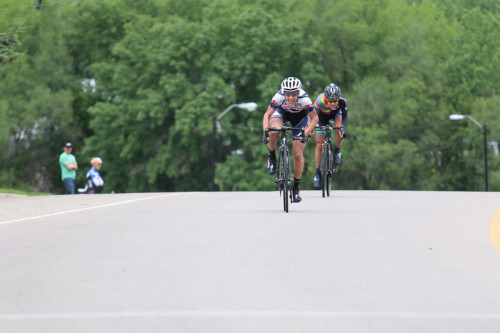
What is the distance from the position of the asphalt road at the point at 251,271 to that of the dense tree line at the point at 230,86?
42.5 metres

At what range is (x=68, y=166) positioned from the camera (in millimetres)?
25047

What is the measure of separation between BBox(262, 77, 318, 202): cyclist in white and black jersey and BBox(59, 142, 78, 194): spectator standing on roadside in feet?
32.1

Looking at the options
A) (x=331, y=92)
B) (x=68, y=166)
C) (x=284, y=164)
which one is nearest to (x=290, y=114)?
(x=284, y=164)

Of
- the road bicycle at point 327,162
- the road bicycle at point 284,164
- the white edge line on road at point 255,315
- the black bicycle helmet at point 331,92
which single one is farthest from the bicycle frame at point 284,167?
the white edge line on road at point 255,315

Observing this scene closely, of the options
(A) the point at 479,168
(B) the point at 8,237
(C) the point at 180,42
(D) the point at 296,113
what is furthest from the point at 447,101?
(B) the point at 8,237

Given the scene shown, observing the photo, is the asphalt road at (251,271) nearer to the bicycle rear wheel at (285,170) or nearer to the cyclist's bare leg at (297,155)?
the bicycle rear wheel at (285,170)

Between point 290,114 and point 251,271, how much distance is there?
6.75 metres

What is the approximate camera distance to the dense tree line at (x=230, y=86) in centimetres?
5875

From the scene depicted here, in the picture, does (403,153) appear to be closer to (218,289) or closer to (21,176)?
(21,176)

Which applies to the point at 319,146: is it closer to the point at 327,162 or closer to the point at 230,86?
the point at 327,162

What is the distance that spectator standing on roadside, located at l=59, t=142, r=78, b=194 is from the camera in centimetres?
2500

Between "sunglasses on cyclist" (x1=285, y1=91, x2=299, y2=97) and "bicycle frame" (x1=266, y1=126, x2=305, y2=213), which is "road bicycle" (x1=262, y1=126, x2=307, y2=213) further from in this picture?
"sunglasses on cyclist" (x1=285, y1=91, x2=299, y2=97)

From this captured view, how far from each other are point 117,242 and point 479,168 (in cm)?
5609

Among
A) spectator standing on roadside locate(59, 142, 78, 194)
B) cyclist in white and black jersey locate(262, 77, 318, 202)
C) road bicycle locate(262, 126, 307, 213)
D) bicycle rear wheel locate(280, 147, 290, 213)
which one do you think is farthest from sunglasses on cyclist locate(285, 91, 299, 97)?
spectator standing on roadside locate(59, 142, 78, 194)
